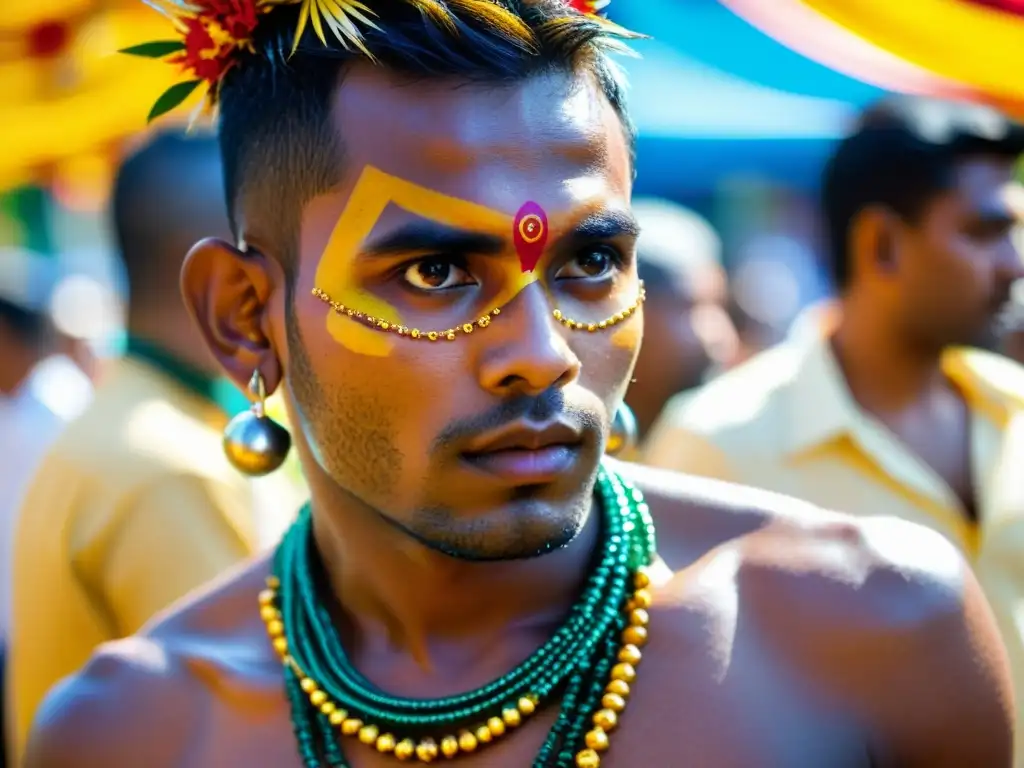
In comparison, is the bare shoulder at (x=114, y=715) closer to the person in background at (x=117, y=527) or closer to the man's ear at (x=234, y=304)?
the man's ear at (x=234, y=304)

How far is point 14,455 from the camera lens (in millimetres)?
5777

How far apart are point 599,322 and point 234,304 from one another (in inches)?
28.7

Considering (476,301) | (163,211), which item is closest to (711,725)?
(476,301)

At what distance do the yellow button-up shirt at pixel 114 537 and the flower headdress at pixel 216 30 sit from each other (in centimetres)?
131

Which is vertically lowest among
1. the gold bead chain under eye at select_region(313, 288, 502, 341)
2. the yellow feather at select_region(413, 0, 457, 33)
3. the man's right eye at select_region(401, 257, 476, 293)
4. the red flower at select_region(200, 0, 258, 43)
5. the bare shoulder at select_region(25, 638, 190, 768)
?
the bare shoulder at select_region(25, 638, 190, 768)

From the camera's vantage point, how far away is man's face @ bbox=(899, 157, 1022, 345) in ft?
13.4

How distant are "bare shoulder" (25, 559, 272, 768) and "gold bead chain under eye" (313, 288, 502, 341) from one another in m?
0.73

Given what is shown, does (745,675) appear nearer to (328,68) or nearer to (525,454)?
(525,454)

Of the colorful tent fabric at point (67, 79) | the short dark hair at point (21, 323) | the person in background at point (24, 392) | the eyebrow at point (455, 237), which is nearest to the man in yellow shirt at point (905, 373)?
the eyebrow at point (455, 237)

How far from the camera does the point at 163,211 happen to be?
4.18m

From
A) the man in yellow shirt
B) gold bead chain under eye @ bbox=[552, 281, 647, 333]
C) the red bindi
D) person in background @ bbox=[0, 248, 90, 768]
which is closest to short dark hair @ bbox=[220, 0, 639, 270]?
the red bindi

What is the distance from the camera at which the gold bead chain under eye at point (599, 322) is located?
2070mm

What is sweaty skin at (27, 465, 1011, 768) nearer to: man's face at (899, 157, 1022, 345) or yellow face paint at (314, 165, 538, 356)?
yellow face paint at (314, 165, 538, 356)

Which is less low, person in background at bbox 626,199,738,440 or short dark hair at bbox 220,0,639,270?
short dark hair at bbox 220,0,639,270
